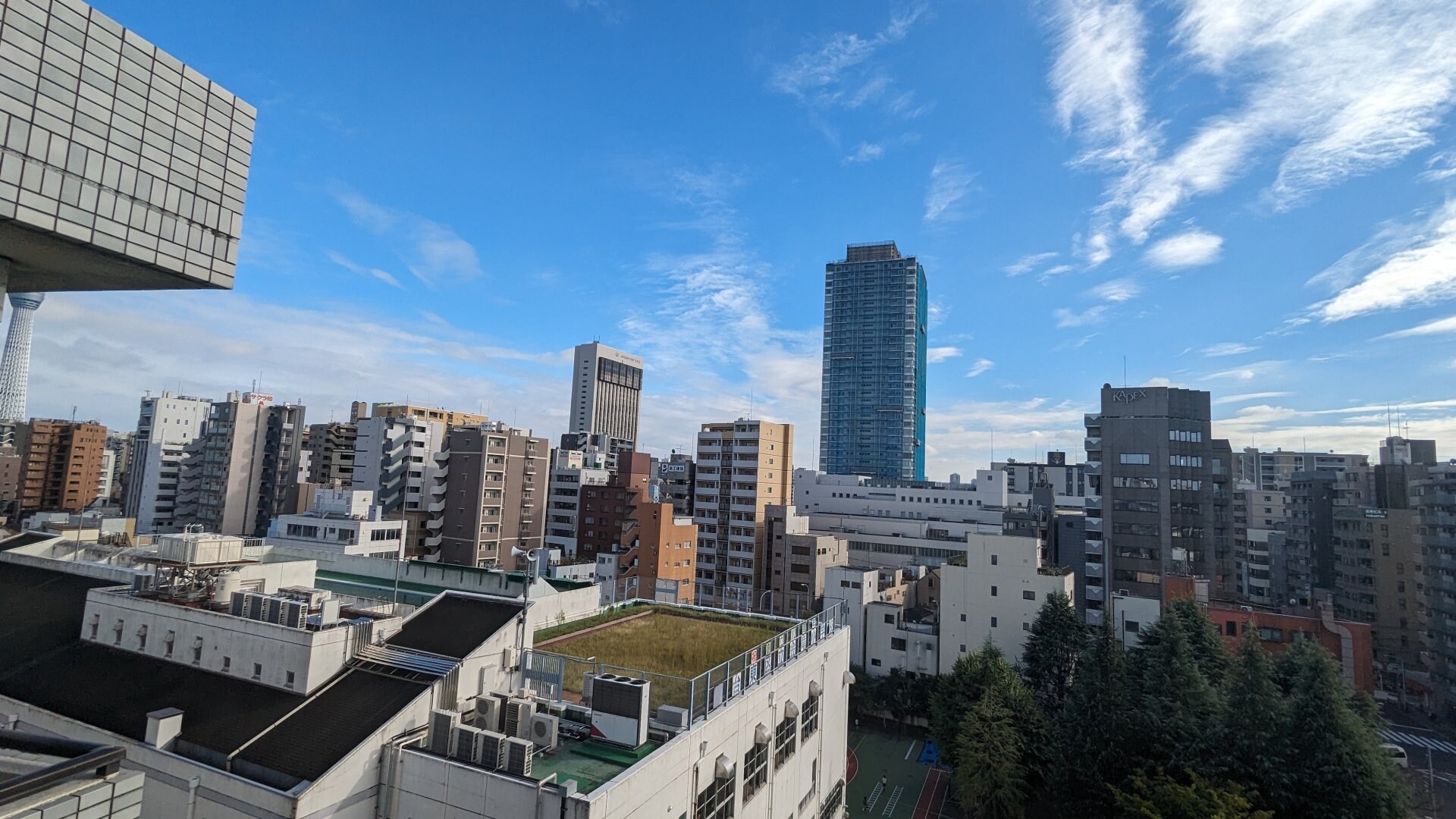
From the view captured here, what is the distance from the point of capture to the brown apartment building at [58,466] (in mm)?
87250

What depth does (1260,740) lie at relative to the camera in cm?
2455

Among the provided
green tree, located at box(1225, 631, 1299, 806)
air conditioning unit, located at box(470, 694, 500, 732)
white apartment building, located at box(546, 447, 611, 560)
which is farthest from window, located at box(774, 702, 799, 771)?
white apartment building, located at box(546, 447, 611, 560)

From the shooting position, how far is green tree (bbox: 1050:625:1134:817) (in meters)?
28.4

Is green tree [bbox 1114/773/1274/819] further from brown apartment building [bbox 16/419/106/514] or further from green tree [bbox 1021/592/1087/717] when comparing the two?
brown apartment building [bbox 16/419/106/514]

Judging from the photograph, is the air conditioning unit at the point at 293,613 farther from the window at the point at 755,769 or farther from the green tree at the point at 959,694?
the green tree at the point at 959,694

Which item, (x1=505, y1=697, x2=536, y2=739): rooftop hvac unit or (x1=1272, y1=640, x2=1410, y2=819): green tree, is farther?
(x1=1272, y1=640, x2=1410, y2=819): green tree

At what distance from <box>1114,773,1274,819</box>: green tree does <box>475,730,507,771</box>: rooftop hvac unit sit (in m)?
22.4

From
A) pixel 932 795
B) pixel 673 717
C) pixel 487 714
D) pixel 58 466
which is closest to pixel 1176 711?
pixel 932 795

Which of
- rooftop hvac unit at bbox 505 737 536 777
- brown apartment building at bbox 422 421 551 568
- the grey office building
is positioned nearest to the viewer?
rooftop hvac unit at bbox 505 737 536 777

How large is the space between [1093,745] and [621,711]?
25.8m

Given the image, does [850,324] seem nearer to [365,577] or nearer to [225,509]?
[225,509]

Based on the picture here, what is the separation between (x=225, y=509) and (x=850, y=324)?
394 ft

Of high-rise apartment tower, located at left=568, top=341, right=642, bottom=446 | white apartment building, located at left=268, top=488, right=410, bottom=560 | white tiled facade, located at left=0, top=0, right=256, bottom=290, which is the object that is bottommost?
white apartment building, located at left=268, top=488, right=410, bottom=560

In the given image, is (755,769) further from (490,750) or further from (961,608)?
(961,608)
